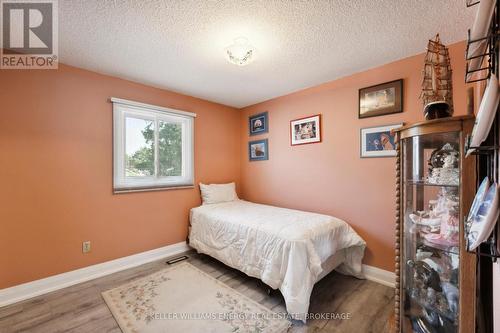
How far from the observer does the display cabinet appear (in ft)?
3.29

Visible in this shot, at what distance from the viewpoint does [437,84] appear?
3.78 ft

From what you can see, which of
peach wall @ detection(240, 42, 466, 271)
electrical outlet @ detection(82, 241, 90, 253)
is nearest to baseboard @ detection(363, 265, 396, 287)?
peach wall @ detection(240, 42, 466, 271)

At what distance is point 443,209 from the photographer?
118 centimetres

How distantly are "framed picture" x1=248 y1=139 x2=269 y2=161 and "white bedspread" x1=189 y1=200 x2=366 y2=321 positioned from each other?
1.00 m

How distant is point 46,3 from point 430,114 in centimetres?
257

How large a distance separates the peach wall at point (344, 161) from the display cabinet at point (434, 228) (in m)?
1.03

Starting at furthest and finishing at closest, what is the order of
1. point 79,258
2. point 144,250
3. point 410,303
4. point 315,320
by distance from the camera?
point 144,250
point 79,258
point 315,320
point 410,303

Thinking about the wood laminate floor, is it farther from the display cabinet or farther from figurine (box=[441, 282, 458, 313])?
figurine (box=[441, 282, 458, 313])

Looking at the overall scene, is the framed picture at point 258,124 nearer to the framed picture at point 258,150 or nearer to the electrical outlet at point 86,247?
the framed picture at point 258,150

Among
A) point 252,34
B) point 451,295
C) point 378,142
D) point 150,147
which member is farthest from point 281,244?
point 150,147

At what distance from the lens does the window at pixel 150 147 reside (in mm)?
2645

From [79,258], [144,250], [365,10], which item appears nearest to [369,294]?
[365,10]

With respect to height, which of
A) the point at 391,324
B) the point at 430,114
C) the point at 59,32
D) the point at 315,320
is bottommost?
the point at 315,320

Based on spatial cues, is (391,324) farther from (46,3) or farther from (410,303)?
(46,3)
